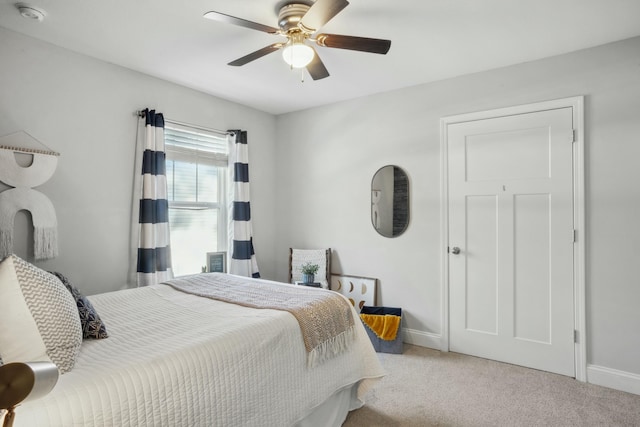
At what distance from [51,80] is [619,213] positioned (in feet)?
13.9

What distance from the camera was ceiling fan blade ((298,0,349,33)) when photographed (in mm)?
1621

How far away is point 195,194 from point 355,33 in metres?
2.19

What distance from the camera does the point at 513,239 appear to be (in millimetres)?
2926

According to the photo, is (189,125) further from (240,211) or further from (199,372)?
(199,372)

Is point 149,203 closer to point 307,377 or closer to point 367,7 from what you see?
point 307,377

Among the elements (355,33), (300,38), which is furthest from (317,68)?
(355,33)

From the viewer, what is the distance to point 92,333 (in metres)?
1.56

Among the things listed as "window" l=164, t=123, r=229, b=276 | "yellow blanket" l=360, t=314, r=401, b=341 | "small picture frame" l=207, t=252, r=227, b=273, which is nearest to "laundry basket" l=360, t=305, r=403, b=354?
"yellow blanket" l=360, t=314, r=401, b=341

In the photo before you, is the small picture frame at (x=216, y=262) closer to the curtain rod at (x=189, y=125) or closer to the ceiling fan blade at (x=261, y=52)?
the curtain rod at (x=189, y=125)

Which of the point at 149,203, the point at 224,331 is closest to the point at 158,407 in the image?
the point at 224,331

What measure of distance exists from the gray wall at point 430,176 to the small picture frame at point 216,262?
0.88m

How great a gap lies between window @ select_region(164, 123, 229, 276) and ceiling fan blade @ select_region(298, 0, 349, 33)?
6.72 feet

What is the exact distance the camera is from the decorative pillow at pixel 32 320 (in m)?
1.15

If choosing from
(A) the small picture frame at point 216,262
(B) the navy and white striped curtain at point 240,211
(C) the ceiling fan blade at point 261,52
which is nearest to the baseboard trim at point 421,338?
(B) the navy and white striped curtain at point 240,211
